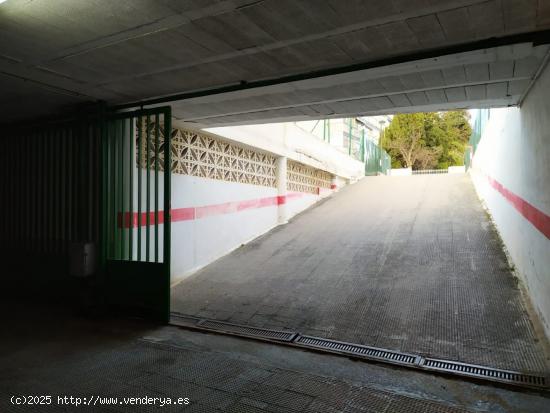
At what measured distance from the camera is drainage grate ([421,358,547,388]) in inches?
132

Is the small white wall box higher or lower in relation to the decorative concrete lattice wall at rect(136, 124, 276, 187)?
lower

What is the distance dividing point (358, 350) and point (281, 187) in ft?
23.4

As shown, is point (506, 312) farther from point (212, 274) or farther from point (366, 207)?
point (366, 207)

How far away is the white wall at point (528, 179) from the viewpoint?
3.84m

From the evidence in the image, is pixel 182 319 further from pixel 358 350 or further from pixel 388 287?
pixel 388 287

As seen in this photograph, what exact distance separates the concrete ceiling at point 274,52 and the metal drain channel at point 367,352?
291 centimetres

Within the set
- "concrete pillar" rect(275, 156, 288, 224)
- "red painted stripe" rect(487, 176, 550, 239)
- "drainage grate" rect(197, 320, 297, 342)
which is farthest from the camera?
"concrete pillar" rect(275, 156, 288, 224)

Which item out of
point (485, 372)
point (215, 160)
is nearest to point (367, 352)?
point (485, 372)

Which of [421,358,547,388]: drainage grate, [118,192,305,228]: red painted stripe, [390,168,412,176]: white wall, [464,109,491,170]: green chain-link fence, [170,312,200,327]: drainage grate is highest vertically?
[464,109,491,170]: green chain-link fence

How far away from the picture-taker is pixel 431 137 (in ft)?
92.0

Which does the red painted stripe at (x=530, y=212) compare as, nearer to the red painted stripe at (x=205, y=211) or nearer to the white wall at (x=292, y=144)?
the red painted stripe at (x=205, y=211)

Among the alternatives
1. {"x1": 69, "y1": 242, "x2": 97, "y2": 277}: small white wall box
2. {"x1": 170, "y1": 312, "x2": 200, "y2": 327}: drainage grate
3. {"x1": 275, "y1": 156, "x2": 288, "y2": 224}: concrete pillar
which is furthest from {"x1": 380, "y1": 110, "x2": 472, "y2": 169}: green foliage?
{"x1": 69, "y1": 242, "x2": 97, "y2": 277}: small white wall box

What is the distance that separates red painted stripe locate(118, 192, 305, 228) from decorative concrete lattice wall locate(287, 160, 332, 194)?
0.78 metres

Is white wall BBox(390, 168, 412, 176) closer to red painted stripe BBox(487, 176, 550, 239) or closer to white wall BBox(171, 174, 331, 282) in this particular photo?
white wall BBox(171, 174, 331, 282)
